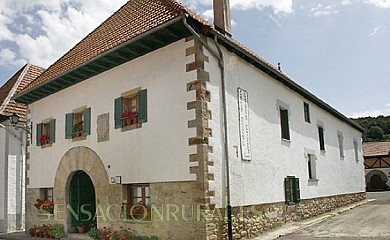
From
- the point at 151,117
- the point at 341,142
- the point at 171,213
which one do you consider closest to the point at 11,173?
the point at 151,117

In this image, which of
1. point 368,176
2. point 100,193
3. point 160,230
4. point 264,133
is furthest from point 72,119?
point 368,176

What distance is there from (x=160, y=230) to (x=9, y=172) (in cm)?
940

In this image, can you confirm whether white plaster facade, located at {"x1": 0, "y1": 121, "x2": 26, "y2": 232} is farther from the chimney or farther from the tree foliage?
the tree foliage

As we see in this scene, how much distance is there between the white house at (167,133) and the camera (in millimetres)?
9734

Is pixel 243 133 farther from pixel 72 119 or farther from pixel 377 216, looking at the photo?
pixel 377 216

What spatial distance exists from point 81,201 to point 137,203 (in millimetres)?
3851

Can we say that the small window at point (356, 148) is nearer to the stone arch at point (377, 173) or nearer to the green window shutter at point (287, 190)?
the green window shutter at point (287, 190)

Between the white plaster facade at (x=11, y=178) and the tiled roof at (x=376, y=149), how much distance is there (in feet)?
114

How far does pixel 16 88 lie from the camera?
1819 centimetres

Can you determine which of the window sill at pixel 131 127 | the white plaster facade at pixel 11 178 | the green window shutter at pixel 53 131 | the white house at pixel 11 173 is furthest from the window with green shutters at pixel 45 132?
the window sill at pixel 131 127

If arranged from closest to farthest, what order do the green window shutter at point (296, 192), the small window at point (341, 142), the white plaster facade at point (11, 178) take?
the green window shutter at point (296, 192) < the white plaster facade at point (11, 178) < the small window at point (341, 142)

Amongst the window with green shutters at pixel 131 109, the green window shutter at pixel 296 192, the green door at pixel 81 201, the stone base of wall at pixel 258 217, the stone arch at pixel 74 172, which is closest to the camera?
the stone base of wall at pixel 258 217

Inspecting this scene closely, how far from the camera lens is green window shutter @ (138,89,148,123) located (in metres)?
10.8

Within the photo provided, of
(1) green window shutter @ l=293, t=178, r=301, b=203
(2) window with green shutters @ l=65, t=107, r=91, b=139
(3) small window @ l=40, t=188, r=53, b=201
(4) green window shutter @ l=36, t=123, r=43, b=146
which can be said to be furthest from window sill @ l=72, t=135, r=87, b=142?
(1) green window shutter @ l=293, t=178, r=301, b=203
